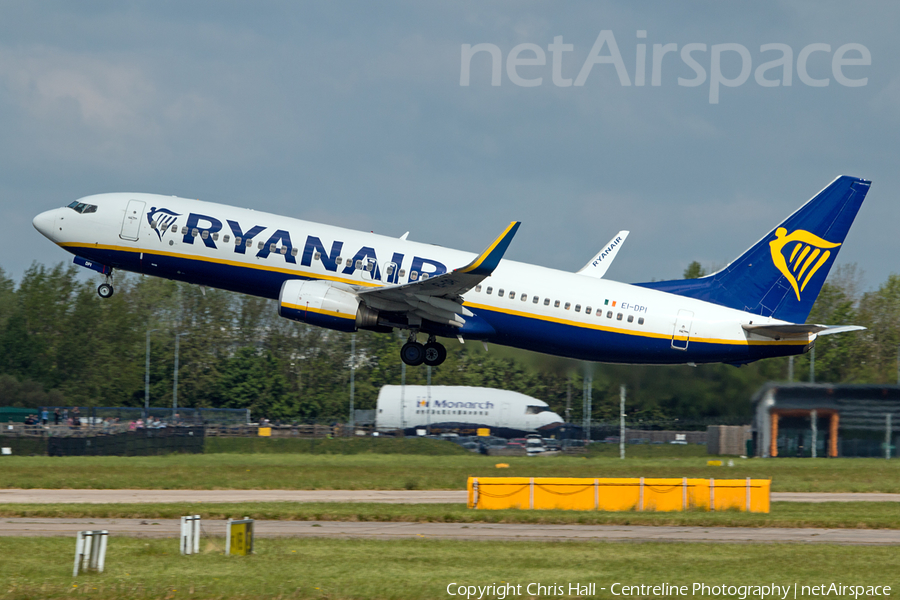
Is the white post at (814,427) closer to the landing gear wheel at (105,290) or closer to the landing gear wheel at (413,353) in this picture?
the landing gear wheel at (413,353)

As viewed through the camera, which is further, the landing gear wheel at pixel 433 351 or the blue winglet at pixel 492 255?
the landing gear wheel at pixel 433 351

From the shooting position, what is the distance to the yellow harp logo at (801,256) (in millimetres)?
40031

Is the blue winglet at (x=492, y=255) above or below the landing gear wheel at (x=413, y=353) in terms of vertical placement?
above

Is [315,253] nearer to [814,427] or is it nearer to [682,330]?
[682,330]

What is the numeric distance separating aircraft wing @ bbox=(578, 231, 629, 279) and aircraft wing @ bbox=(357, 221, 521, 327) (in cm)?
859

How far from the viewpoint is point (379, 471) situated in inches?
1893

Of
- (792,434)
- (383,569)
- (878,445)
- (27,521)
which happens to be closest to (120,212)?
(27,521)

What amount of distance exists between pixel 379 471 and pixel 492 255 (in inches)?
752

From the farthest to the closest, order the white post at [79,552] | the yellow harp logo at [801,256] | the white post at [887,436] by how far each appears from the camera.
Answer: the white post at [887,436] < the yellow harp logo at [801,256] < the white post at [79,552]

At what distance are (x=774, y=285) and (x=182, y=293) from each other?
311ft

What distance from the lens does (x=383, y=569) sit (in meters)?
20.6

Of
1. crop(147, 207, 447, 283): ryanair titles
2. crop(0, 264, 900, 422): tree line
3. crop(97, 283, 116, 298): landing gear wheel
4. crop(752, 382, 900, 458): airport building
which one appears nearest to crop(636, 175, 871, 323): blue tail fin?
crop(147, 207, 447, 283): ryanair titles

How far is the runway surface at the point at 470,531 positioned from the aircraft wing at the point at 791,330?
8994 millimetres

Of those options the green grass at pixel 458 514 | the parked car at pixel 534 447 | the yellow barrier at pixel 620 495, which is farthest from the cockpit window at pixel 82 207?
the parked car at pixel 534 447
